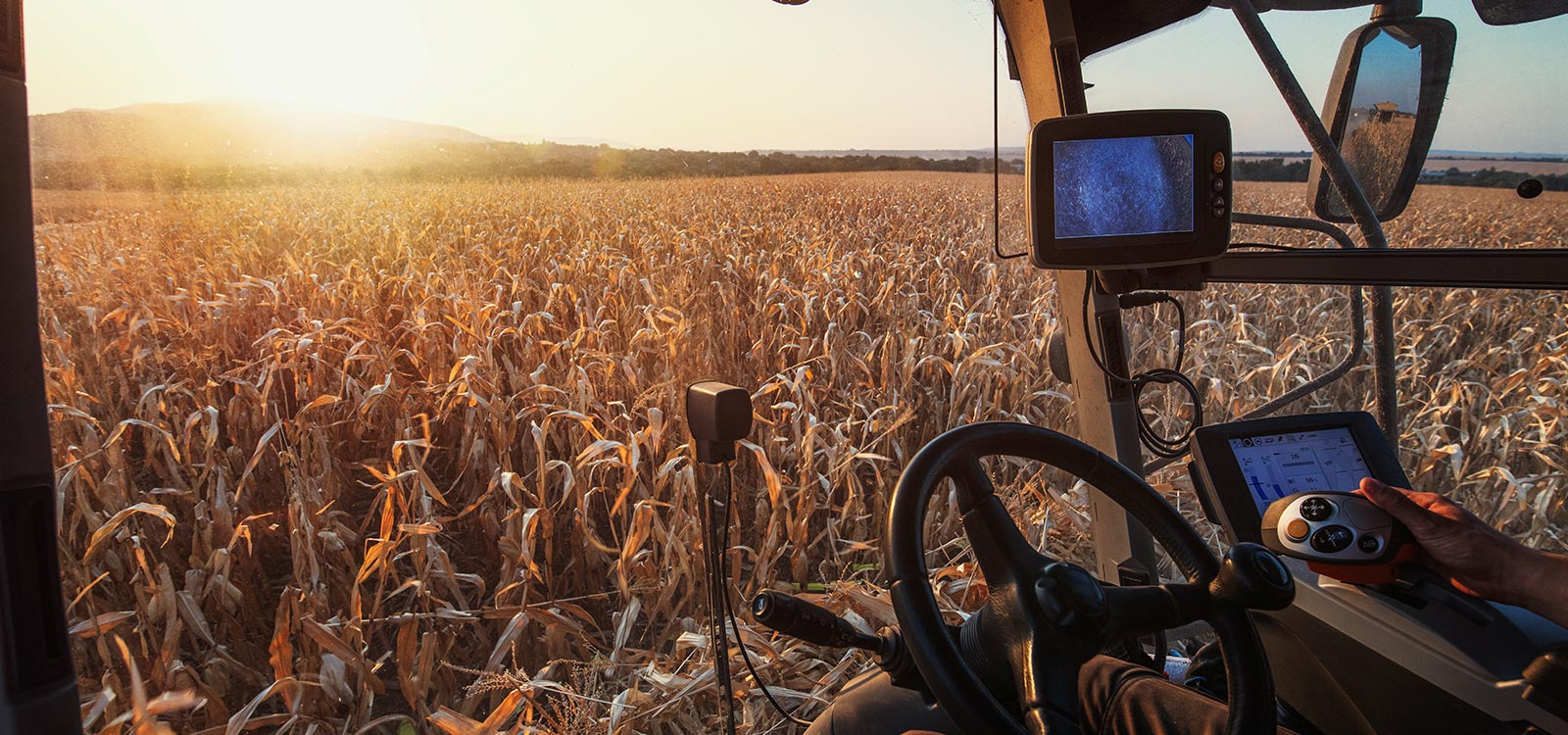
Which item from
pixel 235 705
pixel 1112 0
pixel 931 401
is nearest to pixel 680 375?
pixel 931 401

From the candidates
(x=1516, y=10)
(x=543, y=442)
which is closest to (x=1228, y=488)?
(x=1516, y=10)

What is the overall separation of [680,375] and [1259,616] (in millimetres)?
2774

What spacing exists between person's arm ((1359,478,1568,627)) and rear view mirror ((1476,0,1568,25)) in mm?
721

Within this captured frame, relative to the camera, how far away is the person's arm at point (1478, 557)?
3.83 ft

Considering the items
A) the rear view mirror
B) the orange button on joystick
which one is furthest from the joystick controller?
the rear view mirror

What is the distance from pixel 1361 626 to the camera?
1.36 meters

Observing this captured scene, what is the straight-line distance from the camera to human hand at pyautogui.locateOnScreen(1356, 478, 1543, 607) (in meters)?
1.20

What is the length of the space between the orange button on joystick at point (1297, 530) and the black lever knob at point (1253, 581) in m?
0.44

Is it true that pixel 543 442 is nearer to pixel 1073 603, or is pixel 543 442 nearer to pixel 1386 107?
pixel 1073 603

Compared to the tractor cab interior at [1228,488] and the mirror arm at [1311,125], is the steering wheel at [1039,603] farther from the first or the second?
the mirror arm at [1311,125]

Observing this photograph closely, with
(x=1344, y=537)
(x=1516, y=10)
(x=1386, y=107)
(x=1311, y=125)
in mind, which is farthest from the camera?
(x=1311, y=125)

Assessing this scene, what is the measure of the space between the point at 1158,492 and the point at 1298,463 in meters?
0.53

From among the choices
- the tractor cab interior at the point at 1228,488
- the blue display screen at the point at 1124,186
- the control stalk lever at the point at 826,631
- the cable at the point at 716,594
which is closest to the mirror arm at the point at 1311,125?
the tractor cab interior at the point at 1228,488

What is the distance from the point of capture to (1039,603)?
0.96 m
